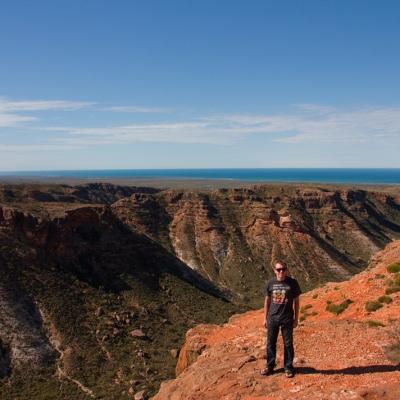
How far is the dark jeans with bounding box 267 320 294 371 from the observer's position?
12.1 metres

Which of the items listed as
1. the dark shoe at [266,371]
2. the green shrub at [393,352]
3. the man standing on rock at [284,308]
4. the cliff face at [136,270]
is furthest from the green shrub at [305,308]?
the man standing on rock at [284,308]

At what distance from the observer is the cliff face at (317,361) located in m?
11.2

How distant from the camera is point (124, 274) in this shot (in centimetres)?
6134

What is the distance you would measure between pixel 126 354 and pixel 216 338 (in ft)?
94.1

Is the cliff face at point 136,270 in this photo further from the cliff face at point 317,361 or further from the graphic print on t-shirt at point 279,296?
the graphic print on t-shirt at point 279,296

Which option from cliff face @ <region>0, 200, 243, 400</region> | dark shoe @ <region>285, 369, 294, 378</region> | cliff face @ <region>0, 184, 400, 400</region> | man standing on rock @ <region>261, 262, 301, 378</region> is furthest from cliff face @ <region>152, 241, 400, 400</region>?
cliff face @ <region>0, 200, 243, 400</region>

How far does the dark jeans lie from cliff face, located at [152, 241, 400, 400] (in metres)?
0.37

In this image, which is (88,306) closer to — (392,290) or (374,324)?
(392,290)

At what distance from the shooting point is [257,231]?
99.9 metres

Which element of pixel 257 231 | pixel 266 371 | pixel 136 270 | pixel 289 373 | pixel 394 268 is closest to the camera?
pixel 289 373

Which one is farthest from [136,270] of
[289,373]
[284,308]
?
[284,308]

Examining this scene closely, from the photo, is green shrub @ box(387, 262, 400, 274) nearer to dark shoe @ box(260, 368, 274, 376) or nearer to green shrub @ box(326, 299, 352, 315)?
green shrub @ box(326, 299, 352, 315)

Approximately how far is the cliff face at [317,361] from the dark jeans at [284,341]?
372 mm

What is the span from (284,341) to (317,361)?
155 centimetres
